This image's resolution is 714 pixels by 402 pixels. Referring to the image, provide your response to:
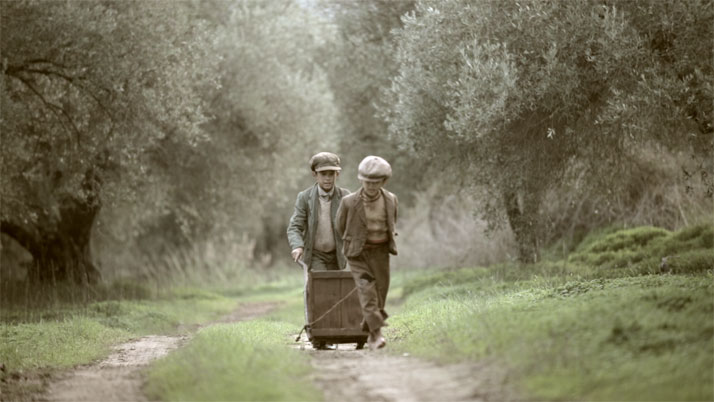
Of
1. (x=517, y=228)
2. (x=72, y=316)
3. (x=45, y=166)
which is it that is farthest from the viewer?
(x=45, y=166)

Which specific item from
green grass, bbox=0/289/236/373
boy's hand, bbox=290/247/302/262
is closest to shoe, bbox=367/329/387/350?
boy's hand, bbox=290/247/302/262

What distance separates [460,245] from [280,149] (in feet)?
21.2

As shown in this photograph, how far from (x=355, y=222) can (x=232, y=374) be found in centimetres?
286

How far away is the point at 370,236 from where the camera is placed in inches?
408

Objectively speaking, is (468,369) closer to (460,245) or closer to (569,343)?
(569,343)

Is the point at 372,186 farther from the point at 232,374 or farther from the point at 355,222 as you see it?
the point at 232,374

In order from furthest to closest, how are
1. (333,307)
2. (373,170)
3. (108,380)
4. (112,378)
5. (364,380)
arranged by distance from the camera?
1. (333,307)
2. (373,170)
3. (112,378)
4. (108,380)
5. (364,380)

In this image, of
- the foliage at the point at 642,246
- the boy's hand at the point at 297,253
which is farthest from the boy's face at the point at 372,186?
the foliage at the point at 642,246

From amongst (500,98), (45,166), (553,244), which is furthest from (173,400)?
(553,244)

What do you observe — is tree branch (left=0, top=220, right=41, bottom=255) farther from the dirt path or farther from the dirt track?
the dirt track

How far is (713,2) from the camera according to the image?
13.3 metres

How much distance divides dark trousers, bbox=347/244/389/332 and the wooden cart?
40 cm

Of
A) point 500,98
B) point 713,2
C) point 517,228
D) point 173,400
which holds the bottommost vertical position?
point 173,400

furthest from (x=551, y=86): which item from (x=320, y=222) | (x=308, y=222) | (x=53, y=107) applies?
(x=53, y=107)
